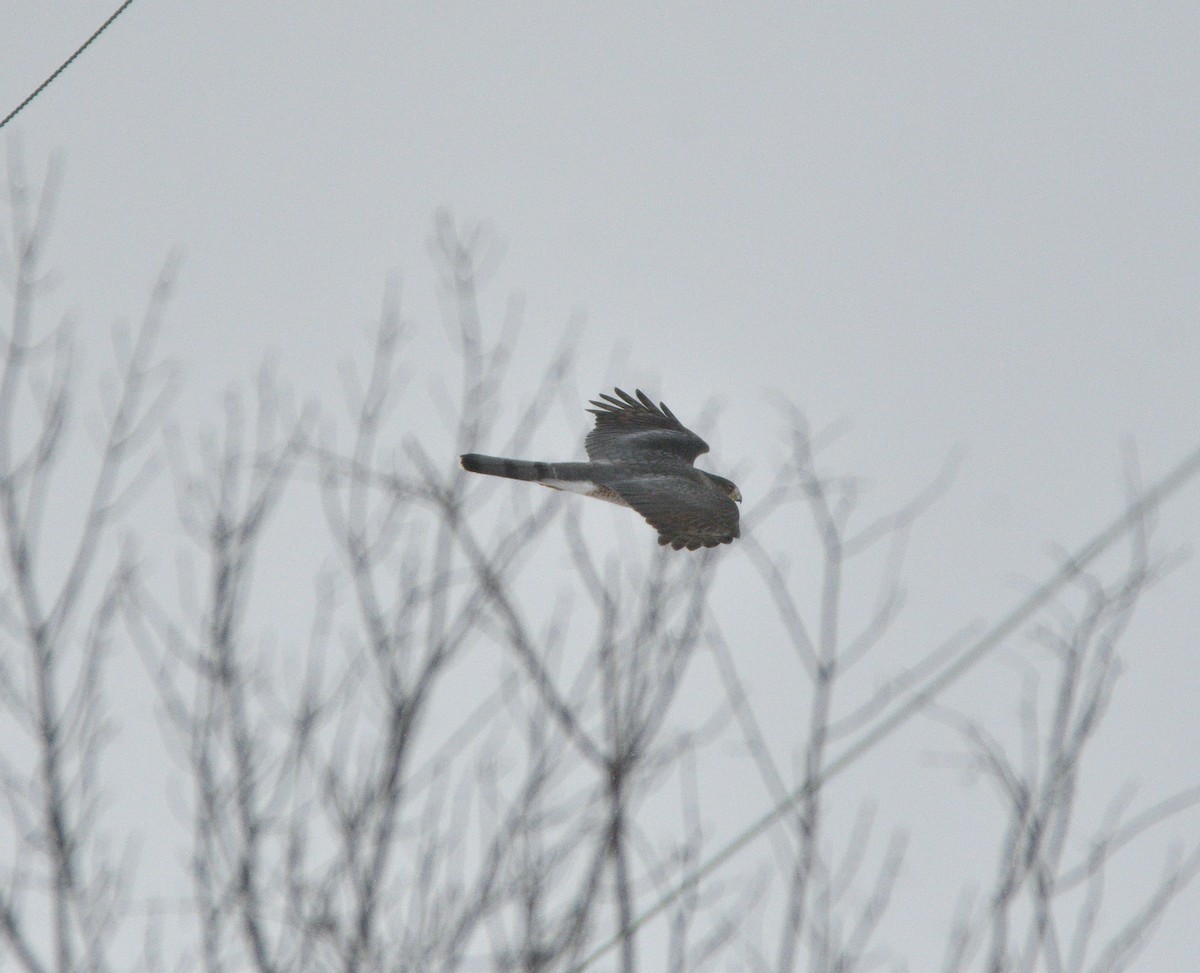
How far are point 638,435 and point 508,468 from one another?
1.83 meters

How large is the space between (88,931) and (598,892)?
155 cm

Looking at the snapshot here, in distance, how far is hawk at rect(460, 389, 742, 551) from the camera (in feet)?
14.9

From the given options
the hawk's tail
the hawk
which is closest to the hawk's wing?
the hawk

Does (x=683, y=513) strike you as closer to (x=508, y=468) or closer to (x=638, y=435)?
(x=508, y=468)

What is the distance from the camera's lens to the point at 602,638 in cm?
487

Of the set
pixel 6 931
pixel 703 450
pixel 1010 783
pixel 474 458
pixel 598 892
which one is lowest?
pixel 6 931

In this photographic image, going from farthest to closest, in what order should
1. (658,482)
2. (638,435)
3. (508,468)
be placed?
(638,435) < (658,482) < (508,468)

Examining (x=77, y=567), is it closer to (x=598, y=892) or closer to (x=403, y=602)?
(x=403, y=602)

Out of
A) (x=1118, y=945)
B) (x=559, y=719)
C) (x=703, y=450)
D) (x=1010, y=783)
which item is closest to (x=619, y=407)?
Answer: (x=703, y=450)

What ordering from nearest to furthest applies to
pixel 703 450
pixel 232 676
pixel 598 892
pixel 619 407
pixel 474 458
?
pixel 474 458 → pixel 598 892 → pixel 232 676 → pixel 703 450 → pixel 619 407

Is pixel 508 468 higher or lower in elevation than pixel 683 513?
lower

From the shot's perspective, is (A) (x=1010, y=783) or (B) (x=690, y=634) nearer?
(A) (x=1010, y=783)

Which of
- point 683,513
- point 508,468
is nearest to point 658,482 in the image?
point 683,513

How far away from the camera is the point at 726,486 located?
572 cm
